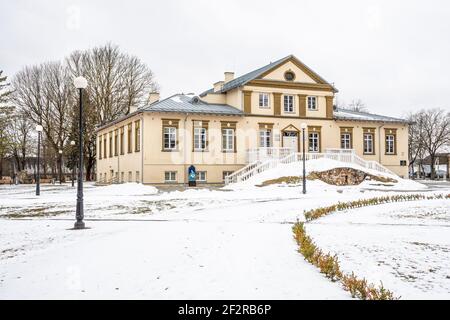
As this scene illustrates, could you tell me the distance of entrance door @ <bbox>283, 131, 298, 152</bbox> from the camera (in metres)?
39.3

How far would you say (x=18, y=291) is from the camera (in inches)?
251

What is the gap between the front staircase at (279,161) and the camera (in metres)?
34.0

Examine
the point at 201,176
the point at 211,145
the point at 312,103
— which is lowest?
the point at 201,176

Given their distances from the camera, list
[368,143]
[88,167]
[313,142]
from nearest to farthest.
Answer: [313,142] < [368,143] < [88,167]

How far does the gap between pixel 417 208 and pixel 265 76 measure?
2292 centimetres

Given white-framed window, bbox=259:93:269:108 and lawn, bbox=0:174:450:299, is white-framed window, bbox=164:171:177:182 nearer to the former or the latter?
white-framed window, bbox=259:93:269:108

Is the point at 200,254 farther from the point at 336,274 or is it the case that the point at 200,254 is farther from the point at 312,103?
the point at 312,103

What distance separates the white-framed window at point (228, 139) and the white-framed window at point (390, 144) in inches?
618

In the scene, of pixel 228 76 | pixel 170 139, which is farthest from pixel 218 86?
pixel 170 139

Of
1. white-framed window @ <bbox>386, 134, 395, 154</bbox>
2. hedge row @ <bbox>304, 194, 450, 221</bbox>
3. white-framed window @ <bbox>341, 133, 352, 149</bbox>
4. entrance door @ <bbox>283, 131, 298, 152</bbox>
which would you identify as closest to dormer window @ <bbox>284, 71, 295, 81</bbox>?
entrance door @ <bbox>283, 131, 298, 152</bbox>

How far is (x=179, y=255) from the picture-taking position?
345 inches

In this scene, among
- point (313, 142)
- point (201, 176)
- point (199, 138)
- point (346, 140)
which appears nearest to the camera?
point (201, 176)

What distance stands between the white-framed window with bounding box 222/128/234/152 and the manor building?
0.08m

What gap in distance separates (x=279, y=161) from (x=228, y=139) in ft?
16.5
